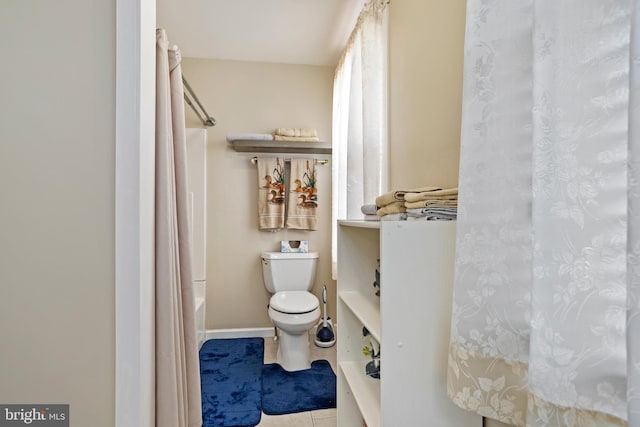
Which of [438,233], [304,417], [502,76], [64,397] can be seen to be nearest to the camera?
[502,76]

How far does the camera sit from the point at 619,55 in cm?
49

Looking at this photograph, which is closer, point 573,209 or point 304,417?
point 573,209

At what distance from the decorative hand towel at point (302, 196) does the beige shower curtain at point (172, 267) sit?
1446mm

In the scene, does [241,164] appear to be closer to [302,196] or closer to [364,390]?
[302,196]

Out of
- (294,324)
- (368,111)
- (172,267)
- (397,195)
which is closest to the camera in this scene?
(397,195)

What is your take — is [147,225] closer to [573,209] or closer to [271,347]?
[573,209]

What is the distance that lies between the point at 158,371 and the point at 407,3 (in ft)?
5.99

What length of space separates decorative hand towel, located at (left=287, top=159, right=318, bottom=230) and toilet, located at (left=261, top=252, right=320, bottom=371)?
0.27 metres

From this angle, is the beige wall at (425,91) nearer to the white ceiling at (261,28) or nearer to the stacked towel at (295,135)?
the white ceiling at (261,28)

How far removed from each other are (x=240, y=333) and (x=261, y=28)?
2394 millimetres

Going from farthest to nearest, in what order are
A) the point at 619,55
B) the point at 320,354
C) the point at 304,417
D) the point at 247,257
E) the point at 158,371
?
the point at 247,257 < the point at 320,354 < the point at 304,417 < the point at 158,371 < the point at 619,55

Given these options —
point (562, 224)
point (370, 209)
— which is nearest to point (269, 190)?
point (370, 209)

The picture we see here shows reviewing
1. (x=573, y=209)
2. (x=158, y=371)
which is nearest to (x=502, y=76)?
(x=573, y=209)

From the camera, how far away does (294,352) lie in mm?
2176
